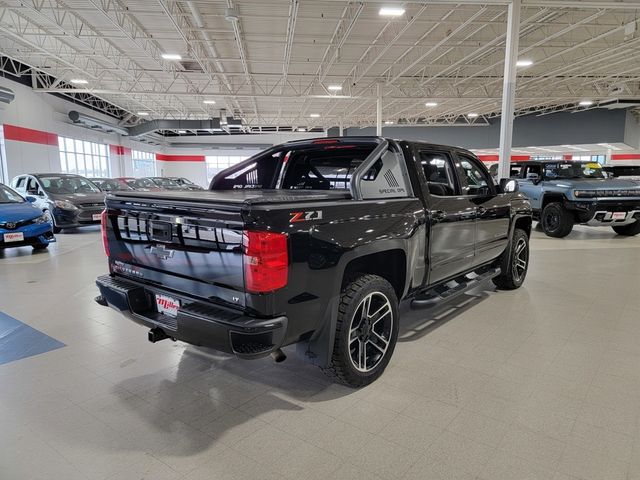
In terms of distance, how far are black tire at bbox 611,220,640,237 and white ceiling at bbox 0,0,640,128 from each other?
461 cm

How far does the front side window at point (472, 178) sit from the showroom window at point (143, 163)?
92.5ft

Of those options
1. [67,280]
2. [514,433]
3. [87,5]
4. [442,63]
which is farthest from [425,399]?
[442,63]

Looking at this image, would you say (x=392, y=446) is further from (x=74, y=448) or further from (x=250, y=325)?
(x=74, y=448)

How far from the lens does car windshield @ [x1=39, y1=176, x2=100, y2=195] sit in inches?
378

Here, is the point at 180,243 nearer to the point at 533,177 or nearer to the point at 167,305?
the point at 167,305

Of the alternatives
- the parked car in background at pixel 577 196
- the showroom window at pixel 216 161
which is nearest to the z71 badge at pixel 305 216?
the parked car in background at pixel 577 196

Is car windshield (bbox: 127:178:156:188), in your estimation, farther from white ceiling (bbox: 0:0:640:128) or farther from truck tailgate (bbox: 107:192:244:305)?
truck tailgate (bbox: 107:192:244:305)

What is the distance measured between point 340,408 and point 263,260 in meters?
1.09

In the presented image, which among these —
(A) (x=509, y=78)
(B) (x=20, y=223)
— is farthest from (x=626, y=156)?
(B) (x=20, y=223)

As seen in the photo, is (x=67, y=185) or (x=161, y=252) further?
(x=67, y=185)

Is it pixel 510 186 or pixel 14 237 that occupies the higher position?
pixel 510 186

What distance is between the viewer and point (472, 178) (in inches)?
157

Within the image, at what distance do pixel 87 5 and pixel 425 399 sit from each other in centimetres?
1099

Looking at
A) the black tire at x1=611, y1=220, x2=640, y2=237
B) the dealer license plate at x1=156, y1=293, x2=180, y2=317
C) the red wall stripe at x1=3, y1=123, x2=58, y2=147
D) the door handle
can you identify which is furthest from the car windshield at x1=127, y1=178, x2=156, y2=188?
the black tire at x1=611, y1=220, x2=640, y2=237
